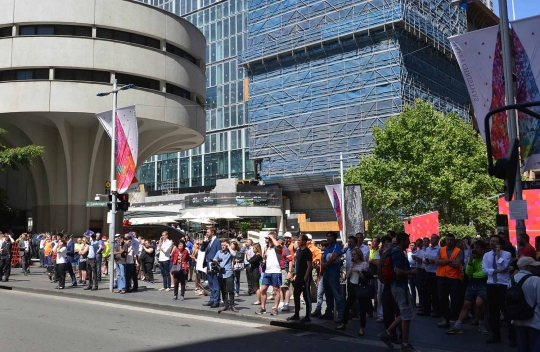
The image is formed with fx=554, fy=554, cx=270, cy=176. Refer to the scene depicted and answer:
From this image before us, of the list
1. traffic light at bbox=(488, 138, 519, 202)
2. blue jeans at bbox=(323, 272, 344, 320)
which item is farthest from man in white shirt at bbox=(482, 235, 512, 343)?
traffic light at bbox=(488, 138, 519, 202)

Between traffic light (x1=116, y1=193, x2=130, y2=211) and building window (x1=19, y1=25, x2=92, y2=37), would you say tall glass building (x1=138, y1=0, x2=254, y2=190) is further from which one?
traffic light (x1=116, y1=193, x2=130, y2=211)

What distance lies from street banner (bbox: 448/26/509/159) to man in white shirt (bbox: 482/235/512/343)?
2.87 meters

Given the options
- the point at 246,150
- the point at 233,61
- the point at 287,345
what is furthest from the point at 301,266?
the point at 233,61

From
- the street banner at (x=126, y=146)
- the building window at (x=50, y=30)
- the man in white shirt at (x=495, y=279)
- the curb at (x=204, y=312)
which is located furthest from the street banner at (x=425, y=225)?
the building window at (x=50, y=30)

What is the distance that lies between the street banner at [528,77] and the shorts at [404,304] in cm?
437

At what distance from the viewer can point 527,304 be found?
720 cm

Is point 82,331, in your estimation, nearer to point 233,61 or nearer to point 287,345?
point 287,345

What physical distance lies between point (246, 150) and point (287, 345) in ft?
225

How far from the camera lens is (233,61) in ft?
265

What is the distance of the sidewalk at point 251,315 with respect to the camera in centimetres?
1022

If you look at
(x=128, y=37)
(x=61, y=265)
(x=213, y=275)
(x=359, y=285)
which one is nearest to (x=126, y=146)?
(x=61, y=265)

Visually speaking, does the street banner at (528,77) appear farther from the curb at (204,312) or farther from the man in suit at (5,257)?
the man in suit at (5,257)

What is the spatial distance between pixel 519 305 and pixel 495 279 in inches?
127

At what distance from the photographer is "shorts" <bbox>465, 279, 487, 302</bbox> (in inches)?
423
